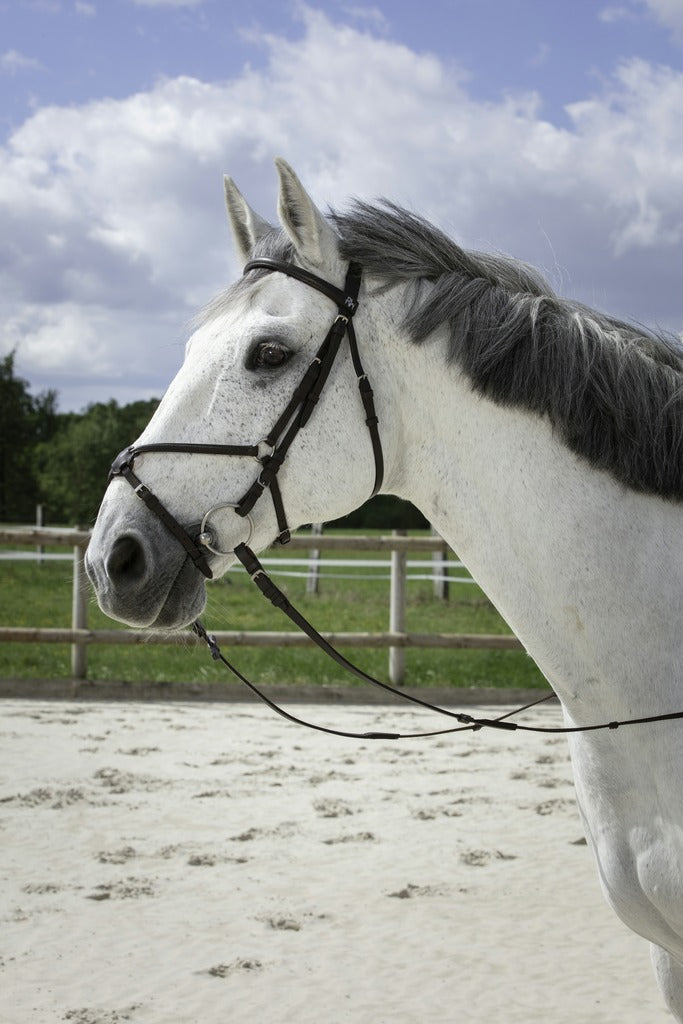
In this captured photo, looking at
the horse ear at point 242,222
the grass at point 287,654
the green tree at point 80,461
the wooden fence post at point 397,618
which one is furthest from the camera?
the green tree at point 80,461

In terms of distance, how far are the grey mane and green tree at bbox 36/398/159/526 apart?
37.1 m

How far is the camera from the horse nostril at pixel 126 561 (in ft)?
6.14

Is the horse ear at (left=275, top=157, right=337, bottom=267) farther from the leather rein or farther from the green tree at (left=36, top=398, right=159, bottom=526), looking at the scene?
the green tree at (left=36, top=398, right=159, bottom=526)

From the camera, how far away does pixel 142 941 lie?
146 inches

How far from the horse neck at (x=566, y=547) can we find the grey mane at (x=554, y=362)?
0.04 meters

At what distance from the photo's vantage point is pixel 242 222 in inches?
88.4

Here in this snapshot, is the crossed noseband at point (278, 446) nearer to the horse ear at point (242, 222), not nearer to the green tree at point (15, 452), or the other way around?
the horse ear at point (242, 222)

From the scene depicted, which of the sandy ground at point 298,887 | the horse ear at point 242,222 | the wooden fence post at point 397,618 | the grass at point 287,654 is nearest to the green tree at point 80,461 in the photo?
the grass at point 287,654

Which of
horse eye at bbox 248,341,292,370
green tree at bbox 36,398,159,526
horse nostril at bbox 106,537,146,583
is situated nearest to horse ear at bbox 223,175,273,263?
→ horse eye at bbox 248,341,292,370

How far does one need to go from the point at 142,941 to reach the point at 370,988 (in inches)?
39.0

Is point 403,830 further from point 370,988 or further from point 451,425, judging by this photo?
point 451,425

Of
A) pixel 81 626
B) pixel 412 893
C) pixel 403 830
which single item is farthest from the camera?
pixel 81 626

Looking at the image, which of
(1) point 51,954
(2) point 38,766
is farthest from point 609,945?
(2) point 38,766

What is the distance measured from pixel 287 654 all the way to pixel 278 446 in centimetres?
845
